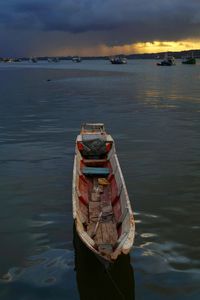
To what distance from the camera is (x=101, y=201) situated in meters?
17.4

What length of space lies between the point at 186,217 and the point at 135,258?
12.9 feet

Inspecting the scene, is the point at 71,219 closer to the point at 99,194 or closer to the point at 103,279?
the point at 99,194

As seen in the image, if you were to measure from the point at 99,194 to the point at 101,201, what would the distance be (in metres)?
0.85

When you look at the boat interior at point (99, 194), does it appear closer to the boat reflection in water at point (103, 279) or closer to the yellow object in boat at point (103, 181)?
the yellow object in boat at point (103, 181)

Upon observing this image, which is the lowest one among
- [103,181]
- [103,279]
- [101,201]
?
[103,279]

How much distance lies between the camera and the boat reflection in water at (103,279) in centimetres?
1199

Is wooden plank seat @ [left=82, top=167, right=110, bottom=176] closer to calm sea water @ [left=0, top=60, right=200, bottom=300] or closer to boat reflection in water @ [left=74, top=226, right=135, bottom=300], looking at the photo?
calm sea water @ [left=0, top=60, right=200, bottom=300]

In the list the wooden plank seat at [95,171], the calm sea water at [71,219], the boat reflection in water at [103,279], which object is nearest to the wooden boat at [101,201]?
the wooden plank seat at [95,171]

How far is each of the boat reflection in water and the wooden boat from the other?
58 centimetres

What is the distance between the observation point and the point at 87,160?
73.3 ft

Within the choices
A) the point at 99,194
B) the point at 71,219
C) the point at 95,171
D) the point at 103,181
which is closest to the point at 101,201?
the point at 99,194

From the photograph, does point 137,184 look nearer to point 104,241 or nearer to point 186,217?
point 186,217

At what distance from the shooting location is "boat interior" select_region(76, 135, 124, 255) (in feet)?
45.4

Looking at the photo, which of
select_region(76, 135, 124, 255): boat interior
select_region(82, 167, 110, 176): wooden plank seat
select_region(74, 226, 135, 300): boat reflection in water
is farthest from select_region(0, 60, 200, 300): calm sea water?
select_region(82, 167, 110, 176): wooden plank seat
